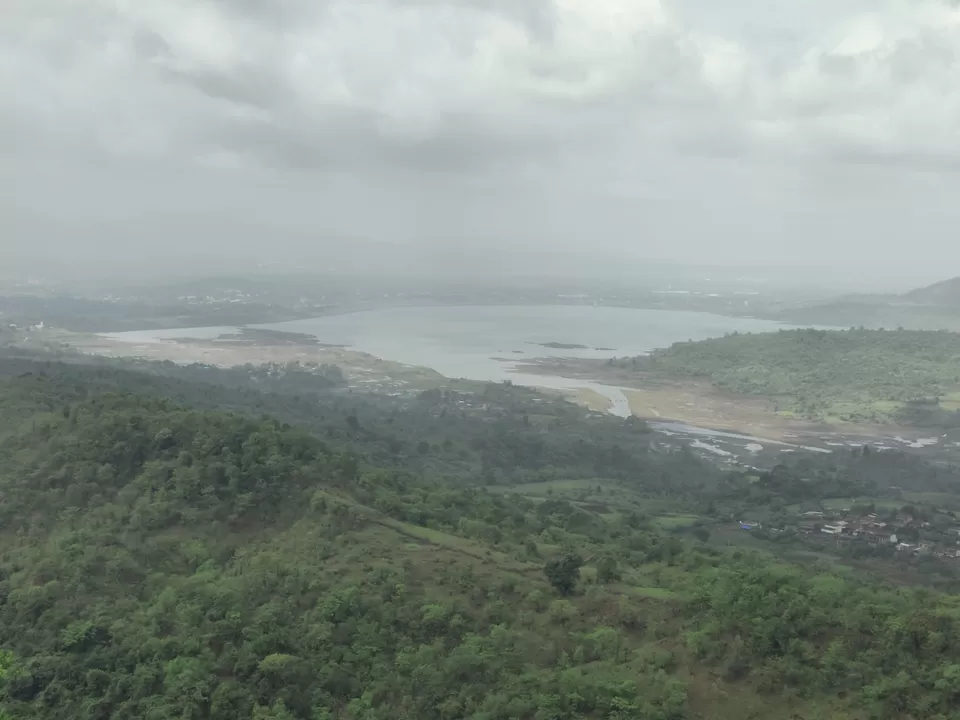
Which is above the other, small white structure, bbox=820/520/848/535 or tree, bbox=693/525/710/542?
tree, bbox=693/525/710/542

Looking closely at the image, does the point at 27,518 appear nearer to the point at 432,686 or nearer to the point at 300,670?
the point at 300,670

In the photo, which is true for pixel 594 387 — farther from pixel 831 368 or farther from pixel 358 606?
pixel 358 606

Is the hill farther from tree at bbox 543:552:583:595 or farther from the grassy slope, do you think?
the grassy slope

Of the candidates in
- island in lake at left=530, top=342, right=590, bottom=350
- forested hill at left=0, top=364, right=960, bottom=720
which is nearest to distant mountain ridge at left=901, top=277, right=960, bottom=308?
island in lake at left=530, top=342, right=590, bottom=350

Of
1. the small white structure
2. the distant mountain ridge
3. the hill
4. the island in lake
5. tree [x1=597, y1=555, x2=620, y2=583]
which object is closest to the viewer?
tree [x1=597, y1=555, x2=620, y2=583]

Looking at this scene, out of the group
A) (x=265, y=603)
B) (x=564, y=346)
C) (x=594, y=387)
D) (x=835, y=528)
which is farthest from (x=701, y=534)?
(x=564, y=346)

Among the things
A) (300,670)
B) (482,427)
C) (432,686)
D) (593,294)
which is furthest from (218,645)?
(593,294)

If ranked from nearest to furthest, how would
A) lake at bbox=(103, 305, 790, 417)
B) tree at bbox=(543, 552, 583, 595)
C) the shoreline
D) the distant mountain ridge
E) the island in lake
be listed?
tree at bbox=(543, 552, 583, 595) < the shoreline < lake at bbox=(103, 305, 790, 417) < the island in lake < the distant mountain ridge
